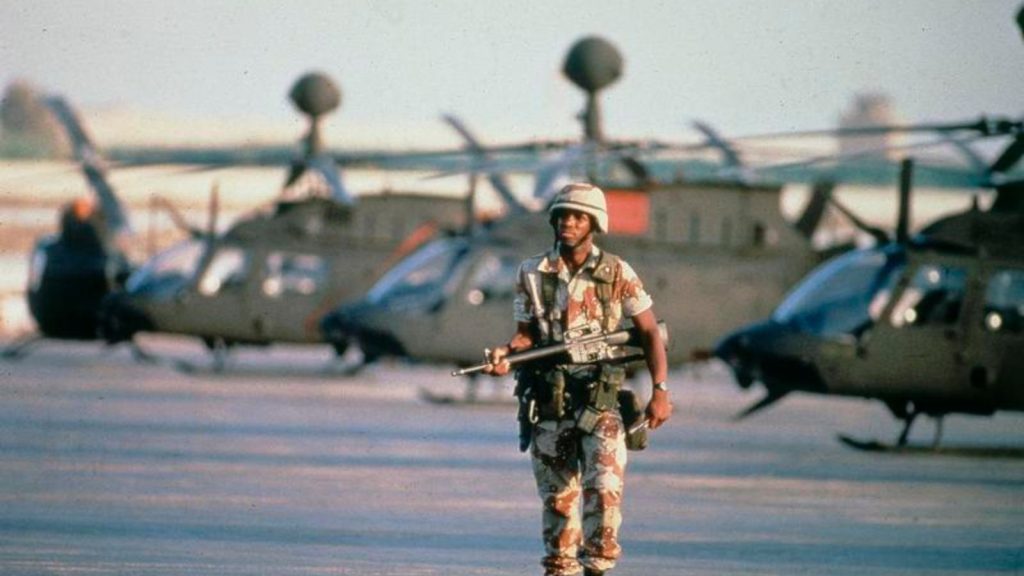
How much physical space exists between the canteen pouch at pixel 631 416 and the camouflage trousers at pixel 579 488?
4 cm

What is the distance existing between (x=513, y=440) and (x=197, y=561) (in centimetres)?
1142

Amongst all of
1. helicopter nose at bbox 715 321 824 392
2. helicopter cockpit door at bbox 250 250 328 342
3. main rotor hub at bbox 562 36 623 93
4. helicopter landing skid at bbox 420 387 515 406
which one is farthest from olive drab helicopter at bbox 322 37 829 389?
helicopter nose at bbox 715 321 824 392

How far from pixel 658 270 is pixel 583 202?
19.8 metres

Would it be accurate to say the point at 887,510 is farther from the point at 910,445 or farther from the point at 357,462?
the point at 910,445

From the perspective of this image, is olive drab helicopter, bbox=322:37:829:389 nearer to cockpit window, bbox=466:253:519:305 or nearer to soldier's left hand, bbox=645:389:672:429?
cockpit window, bbox=466:253:519:305

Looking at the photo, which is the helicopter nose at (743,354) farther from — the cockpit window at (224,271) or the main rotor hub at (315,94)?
the main rotor hub at (315,94)

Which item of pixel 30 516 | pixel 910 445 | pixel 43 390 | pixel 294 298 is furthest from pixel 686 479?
pixel 294 298

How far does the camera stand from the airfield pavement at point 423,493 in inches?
548

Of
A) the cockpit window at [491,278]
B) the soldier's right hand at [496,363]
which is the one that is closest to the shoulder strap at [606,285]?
the soldier's right hand at [496,363]

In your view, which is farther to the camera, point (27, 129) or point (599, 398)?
point (27, 129)

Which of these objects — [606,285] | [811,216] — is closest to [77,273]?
[811,216]

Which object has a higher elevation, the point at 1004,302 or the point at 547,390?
the point at 1004,302

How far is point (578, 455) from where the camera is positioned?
11.7m

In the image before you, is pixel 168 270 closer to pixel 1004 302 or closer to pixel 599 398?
pixel 1004 302
